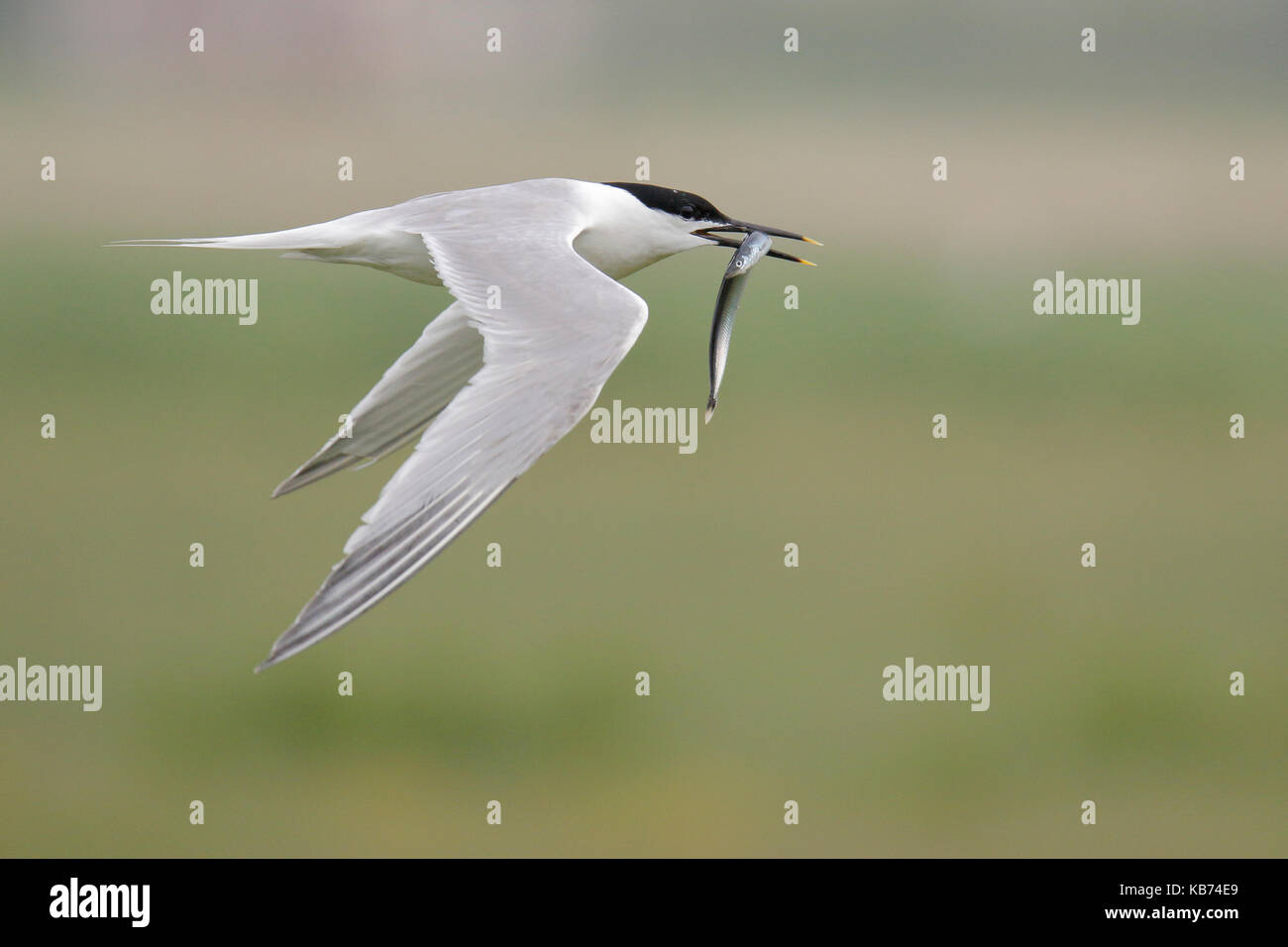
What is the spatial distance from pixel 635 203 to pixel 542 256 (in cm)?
64

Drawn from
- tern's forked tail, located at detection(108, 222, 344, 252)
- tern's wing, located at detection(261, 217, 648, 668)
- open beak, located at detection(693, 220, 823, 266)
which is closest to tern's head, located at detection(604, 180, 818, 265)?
open beak, located at detection(693, 220, 823, 266)

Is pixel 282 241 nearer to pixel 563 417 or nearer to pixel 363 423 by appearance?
pixel 363 423

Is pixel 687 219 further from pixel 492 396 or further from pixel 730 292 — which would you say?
pixel 492 396

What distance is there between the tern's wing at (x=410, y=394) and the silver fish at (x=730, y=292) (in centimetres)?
55

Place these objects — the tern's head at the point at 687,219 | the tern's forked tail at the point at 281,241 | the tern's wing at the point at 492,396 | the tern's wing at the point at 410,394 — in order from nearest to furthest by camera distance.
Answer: the tern's wing at the point at 492,396 < the tern's forked tail at the point at 281,241 < the tern's wing at the point at 410,394 < the tern's head at the point at 687,219

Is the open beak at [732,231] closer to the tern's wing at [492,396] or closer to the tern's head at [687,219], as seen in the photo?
the tern's head at [687,219]

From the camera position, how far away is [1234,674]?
7.13 meters

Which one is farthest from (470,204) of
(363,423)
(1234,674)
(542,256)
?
(1234,674)

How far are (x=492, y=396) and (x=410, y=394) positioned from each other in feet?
2.54

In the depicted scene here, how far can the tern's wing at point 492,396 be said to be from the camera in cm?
233

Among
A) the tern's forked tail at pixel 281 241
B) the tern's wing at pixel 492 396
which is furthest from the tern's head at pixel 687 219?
the tern's forked tail at pixel 281 241

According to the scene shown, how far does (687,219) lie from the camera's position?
3.69 meters

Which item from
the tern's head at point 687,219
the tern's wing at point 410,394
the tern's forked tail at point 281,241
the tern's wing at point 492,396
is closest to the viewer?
the tern's wing at point 492,396

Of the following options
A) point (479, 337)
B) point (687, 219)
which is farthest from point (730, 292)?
point (479, 337)
